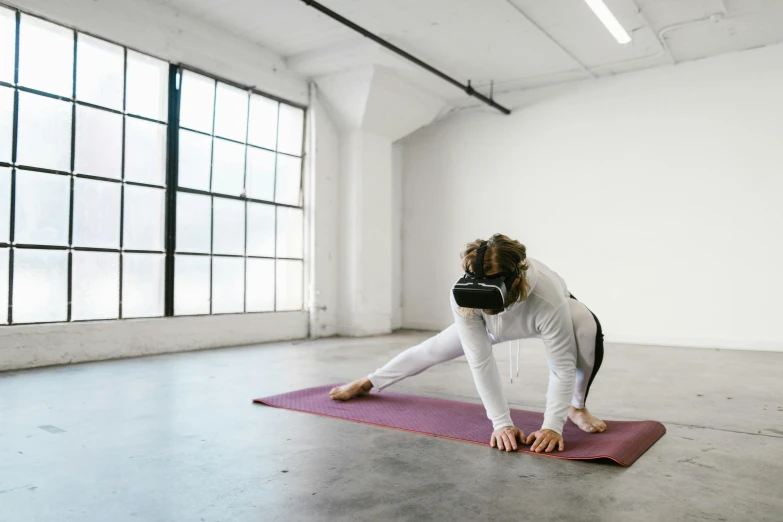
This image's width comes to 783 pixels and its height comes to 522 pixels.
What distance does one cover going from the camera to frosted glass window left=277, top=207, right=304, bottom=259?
22.1ft

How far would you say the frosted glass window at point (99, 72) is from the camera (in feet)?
15.8

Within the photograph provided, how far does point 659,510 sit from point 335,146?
20.2ft

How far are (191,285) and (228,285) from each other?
18.4 inches

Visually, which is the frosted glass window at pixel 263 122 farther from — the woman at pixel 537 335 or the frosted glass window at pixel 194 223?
the woman at pixel 537 335

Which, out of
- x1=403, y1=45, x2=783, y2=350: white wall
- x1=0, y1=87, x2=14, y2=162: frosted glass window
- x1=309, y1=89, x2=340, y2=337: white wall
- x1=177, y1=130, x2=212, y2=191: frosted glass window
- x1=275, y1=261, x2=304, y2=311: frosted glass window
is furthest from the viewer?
x1=309, y1=89, x2=340, y2=337: white wall

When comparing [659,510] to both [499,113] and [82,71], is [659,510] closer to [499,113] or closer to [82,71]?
[82,71]

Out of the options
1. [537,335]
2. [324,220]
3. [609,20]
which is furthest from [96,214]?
[609,20]

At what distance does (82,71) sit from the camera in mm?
4820

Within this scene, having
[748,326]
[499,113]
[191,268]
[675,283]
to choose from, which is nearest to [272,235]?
[191,268]

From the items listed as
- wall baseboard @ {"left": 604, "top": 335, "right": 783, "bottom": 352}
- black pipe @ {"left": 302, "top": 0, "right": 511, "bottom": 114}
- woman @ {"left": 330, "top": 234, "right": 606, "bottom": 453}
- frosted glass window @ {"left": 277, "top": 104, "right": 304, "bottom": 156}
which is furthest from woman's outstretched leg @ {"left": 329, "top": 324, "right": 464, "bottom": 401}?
wall baseboard @ {"left": 604, "top": 335, "right": 783, "bottom": 352}

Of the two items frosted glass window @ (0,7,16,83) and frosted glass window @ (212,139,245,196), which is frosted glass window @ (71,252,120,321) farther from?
frosted glass window @ (212,139,245,196)

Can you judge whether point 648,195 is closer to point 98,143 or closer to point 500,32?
point 500,32

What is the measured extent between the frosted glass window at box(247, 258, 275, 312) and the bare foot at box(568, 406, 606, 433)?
4383mm

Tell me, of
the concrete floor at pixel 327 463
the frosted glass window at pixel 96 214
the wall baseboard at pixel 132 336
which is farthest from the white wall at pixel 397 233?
the concrete floor at pixel 327 463
